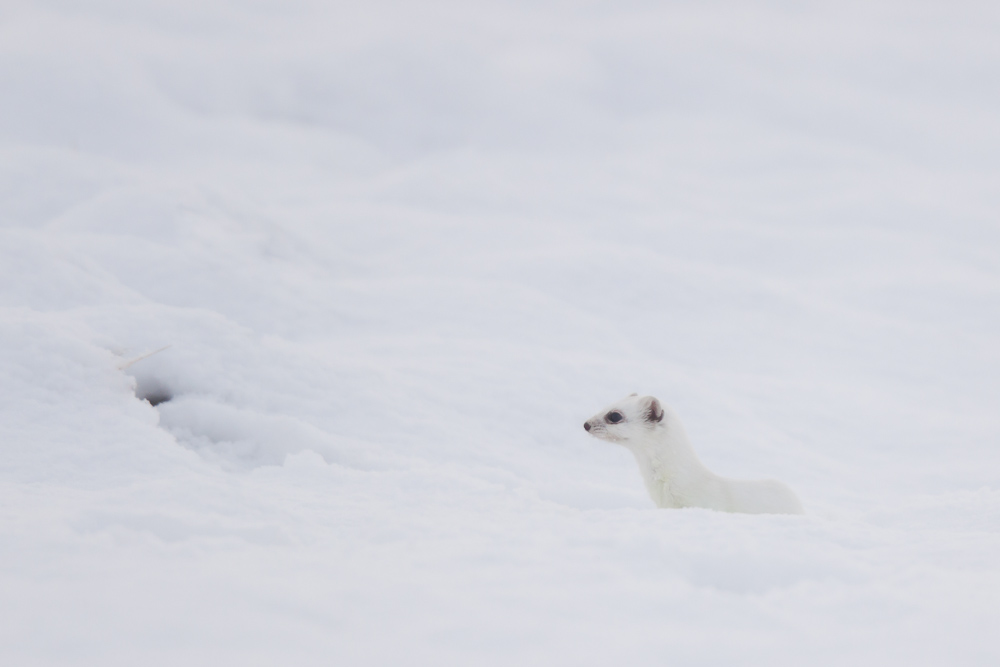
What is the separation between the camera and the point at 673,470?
4.77m

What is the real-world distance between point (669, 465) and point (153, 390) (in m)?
3.34

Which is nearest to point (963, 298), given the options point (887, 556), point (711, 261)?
point (711, 261)

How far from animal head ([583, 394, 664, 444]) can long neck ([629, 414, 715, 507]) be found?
0.05m

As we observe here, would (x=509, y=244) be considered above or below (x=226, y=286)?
above

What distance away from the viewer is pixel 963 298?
16281 millimetres

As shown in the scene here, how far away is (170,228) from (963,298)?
15001 mm

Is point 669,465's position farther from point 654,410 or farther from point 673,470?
point 654,410

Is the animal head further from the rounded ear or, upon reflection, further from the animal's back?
the animal's back

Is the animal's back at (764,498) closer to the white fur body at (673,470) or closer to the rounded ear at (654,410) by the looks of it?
the white fur body at (673,470)

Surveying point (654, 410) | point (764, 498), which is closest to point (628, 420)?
point (654, 410)

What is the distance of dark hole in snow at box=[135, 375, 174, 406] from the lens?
5211 mm

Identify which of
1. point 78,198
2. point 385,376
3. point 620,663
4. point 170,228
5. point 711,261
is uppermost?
point 711,261

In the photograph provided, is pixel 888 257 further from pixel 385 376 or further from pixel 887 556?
pixel 887 556

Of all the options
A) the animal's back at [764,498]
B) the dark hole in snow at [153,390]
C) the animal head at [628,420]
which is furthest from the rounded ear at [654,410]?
the dark hole in snow at [153,390]
